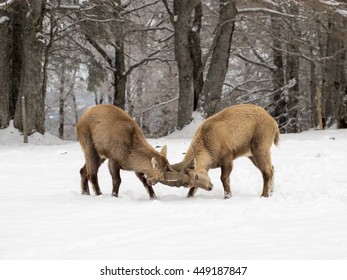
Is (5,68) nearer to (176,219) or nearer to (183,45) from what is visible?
(183,45)

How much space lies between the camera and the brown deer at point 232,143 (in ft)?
28.2

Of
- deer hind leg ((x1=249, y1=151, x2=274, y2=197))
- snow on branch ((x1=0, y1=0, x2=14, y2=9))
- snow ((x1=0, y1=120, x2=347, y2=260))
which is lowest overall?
snow ((x1=0, y1=120, x2=347, y2=260))

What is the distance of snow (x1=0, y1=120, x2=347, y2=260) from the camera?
477 centimetres

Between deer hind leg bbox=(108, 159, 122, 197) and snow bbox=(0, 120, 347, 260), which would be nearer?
snow bbox=(0, 120, 347, 260)

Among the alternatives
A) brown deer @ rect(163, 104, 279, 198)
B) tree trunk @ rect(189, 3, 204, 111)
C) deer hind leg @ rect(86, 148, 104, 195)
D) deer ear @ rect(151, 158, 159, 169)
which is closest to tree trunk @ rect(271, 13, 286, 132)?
tree trunk @ rect(189, 3, 204, 111)

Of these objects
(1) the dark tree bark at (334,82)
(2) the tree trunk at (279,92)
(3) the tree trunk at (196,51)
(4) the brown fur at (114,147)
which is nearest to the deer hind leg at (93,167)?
(4) the brown fur at (114,147)

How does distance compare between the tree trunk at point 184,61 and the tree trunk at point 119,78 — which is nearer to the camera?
the tree trunk at point 184,61

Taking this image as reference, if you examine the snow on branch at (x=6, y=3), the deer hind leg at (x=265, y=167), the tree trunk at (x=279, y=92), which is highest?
the snow on branch at (x=6, y=3)

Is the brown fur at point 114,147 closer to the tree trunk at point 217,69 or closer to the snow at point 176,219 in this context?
the snow at point 176,219

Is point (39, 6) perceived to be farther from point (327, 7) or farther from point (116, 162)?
point (116, 162)

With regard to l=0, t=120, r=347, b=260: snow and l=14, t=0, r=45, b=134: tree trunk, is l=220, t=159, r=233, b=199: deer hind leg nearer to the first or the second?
l=0, t=120, r=347, b=260: snow

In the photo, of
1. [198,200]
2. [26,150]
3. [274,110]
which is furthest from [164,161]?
[274,110]

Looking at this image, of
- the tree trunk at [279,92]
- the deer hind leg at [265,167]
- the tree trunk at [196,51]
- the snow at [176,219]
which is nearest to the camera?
the snow at [176,219]

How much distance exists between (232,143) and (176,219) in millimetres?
2834
